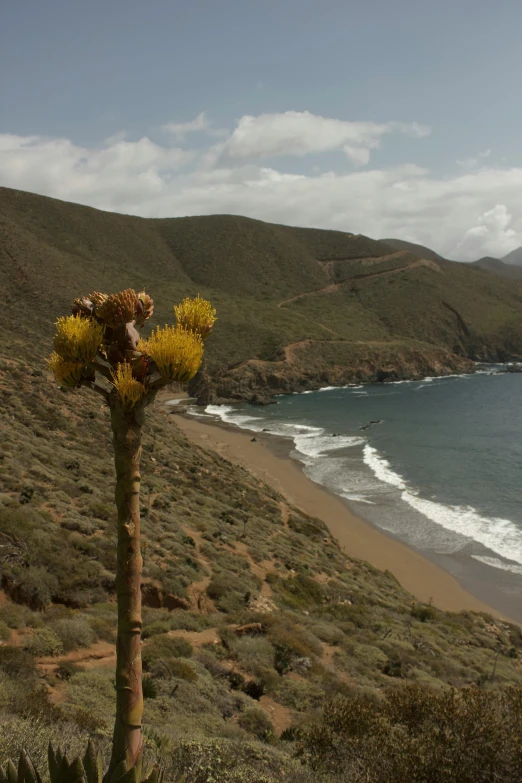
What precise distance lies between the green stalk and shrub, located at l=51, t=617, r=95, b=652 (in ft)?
19.1

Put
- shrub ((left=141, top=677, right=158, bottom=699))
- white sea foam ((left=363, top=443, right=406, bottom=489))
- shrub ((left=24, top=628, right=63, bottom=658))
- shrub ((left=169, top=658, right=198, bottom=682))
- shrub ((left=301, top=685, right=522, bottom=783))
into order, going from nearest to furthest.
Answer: shrub ((left=301, top=685, right=522, bottom=783)), shrub ((left=141, top=677, right=158, bottom=699)), shrub ((left=24, top=628, right=63, bottom=658)), shrub ((left=169, top=658, right=198, bottom=682)), white sea foam ((left=363, top=443, right=406, bottom=489))

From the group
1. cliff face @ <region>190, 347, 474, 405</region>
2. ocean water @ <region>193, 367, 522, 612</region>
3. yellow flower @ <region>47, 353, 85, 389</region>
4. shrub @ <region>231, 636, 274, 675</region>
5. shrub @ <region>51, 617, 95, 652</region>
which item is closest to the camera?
yellow flower @ <region>47, 353, 85, 389</region>

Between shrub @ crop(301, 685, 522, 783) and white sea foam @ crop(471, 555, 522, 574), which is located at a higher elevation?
shrub @ crop(301, 685, 522, 783)

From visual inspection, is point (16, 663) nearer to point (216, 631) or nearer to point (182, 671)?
point (182, 671)

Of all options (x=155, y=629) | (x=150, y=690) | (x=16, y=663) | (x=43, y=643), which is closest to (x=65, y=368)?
(x=16, y=663)

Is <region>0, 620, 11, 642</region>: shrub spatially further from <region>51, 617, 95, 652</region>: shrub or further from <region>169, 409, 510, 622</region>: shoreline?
<region>169, 409, 510, 622</region>: shoreline

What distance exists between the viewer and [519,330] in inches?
3986

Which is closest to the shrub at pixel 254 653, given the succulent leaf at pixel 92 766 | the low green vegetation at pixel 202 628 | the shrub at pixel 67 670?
the low green vegetation at pixel 202 628

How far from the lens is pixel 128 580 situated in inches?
140

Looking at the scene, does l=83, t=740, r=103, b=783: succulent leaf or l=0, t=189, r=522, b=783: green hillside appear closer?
l=83, t=740, r=103, b=783: succulent leaf

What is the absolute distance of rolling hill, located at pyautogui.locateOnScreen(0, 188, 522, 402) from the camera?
6850cm

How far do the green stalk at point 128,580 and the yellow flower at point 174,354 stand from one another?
353 millimetres

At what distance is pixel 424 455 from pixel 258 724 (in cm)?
3562

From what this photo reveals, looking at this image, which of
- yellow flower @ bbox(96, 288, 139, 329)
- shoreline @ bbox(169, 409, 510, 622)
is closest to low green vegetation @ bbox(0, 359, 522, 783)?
shoreline @ bbox(169, 409, 510, 622)
